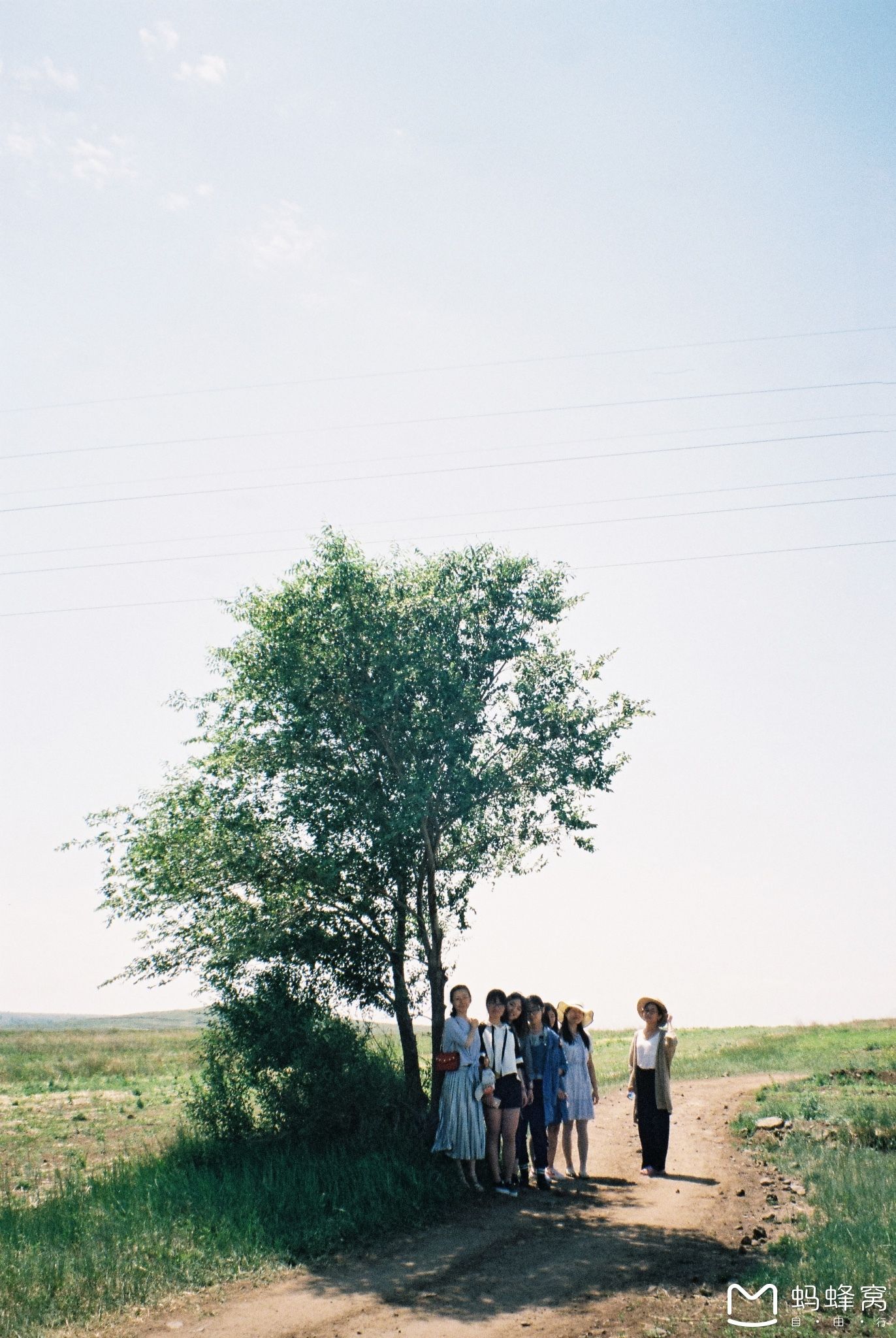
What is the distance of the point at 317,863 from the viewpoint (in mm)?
16438

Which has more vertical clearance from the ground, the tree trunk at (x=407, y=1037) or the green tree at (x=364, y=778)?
the green tree at (x=364, y=778)

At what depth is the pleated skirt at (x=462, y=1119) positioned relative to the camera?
43.8 ft

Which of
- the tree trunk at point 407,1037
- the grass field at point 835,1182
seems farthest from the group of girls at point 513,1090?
the grass field at point 835,1182

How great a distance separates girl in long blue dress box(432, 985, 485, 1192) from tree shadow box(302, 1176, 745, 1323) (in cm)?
151

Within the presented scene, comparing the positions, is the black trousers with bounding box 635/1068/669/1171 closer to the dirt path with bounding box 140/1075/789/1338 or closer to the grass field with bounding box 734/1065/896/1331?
the dirt path with bounding box 140/1075/789/1338

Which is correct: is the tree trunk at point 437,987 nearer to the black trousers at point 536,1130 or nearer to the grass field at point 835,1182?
the black trousers at point 536,1130

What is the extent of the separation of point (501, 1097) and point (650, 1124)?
2580mm

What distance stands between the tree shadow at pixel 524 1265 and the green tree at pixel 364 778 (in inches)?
186

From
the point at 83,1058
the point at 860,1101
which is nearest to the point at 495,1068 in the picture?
the point at 860,1101

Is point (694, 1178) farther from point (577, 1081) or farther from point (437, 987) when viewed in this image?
point (437, 987)

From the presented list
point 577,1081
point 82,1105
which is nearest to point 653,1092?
point 577,1081

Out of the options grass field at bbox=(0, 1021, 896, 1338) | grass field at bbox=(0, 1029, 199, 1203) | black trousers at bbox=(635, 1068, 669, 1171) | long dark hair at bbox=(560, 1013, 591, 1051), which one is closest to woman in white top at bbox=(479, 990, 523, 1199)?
grass field at bbox=(0, 1021, 896, 1338)

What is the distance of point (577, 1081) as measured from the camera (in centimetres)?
1422

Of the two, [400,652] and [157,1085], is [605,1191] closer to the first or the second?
[400,652]
